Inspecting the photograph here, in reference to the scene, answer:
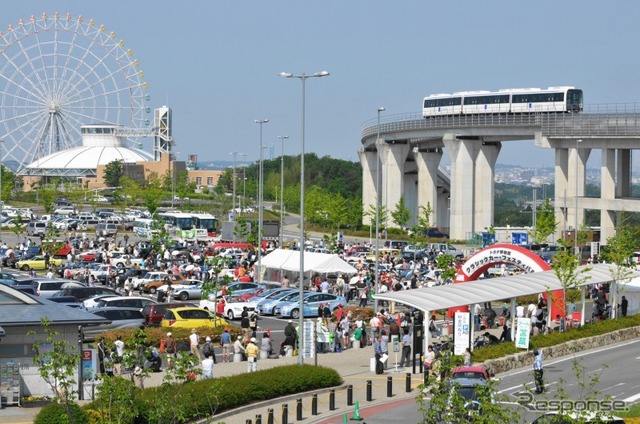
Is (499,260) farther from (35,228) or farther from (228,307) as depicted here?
(35,228)

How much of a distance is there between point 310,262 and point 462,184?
1668 inches

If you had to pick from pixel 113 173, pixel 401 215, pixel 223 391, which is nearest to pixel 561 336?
pixel 223 391

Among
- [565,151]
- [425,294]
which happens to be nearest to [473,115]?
[565,151]

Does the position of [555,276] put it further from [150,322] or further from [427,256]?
[427,256]

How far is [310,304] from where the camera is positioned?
160 ft

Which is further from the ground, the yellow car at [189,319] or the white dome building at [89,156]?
the white dome building at [89,156]

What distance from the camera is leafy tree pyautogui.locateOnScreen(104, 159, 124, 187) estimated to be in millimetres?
165875

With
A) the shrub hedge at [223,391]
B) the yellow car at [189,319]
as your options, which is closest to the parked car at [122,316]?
the yellow car at [189,319]

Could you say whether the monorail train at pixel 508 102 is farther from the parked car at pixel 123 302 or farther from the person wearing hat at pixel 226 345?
the person wearing hat at pixel 226 345

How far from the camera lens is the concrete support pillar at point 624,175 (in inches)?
3546

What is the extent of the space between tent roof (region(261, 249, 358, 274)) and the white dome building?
114 meters

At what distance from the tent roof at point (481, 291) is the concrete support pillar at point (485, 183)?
51099mm

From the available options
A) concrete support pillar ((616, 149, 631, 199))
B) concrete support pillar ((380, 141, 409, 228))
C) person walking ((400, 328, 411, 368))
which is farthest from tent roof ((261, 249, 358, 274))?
concrete support pillar ((380, 141, 409, 228))

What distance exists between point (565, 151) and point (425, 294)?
56.6 m
